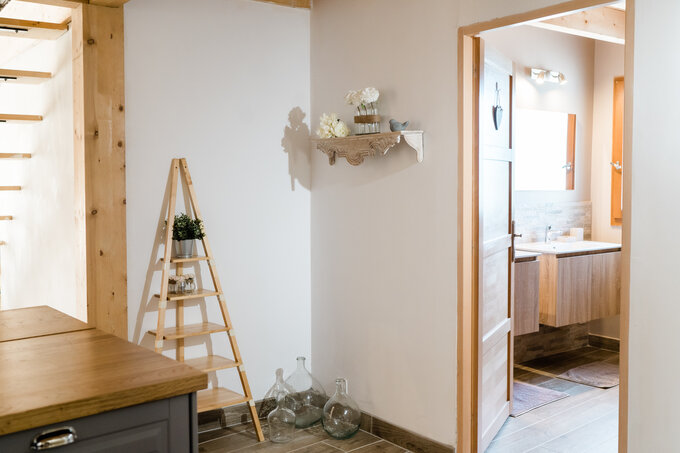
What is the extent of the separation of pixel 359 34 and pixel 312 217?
4.09 feet

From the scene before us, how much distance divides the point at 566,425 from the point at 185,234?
2.59 m

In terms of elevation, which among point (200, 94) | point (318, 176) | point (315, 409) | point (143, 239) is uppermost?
point (200, 94)

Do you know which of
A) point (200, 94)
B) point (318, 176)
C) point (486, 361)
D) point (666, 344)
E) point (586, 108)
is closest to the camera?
point (666, 344)

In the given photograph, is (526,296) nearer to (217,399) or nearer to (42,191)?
(217,399)

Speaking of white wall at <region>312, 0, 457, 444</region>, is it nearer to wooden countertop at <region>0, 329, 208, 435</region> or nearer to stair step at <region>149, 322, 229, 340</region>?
stair step at <region>149, 322, 229, 340</region>

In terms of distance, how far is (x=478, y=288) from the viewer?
3.41 metres

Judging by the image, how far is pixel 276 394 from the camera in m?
4.08

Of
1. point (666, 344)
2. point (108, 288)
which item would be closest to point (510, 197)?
point (666, 344)

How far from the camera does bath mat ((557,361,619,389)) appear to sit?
15.8ft

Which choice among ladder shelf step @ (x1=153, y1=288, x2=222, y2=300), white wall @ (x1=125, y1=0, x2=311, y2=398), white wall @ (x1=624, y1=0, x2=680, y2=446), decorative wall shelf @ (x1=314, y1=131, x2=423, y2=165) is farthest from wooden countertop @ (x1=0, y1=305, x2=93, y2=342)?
white wall @ (x1=624, y1=0, x2=680, y2=446)

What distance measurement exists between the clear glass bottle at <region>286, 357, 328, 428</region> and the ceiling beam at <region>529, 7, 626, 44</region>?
2787 mm

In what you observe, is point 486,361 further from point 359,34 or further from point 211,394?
point 359,34

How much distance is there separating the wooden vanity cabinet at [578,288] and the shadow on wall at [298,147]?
202 centimetres

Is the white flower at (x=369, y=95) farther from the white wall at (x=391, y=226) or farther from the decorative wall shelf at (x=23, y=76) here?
the decorative wall shelf at (x=23, y=76)
